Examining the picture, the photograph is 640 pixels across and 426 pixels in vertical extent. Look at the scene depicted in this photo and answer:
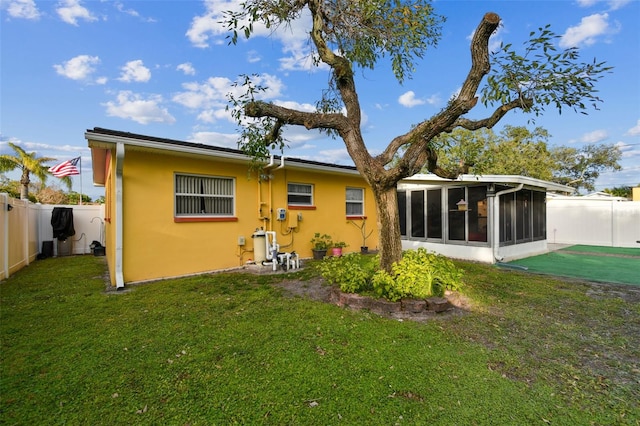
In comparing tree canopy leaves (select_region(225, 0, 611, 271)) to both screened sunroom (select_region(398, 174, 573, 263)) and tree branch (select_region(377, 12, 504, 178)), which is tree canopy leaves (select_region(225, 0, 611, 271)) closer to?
tree branch (select_region(377, 12, 504, 178))

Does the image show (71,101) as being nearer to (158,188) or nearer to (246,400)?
(158,188)

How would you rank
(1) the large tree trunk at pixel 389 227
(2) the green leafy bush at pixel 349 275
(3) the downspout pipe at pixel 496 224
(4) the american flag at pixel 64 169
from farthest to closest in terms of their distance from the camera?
(4) the american flag at pixel 64 169 → (3) the downspout pipe at pixel 496 224 → (1) the large tree trunk at pixel 389 227 → (2) the green leafy bush at pixel 349 275

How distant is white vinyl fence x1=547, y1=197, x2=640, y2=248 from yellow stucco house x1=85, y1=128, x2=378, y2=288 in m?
11.8

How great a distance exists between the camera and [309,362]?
272 cm

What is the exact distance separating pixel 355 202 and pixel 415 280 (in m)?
6.45

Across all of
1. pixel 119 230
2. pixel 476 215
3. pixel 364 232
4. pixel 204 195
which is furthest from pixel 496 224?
pixel 119 230

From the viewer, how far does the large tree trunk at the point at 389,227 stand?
452 centimetres

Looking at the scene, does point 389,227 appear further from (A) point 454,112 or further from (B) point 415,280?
(A) point 454,112

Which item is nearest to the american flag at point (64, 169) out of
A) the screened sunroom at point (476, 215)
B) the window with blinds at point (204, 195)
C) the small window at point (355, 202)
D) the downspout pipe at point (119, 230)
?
the window with blinds at point (204, 195)

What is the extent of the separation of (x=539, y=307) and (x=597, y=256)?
7916mm

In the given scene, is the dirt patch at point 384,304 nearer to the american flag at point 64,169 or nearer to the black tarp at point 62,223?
the black tarp at point 62,223

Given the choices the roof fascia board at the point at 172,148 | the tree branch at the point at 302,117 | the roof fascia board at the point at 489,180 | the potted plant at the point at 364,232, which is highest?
the tree branch at the point at 302,117

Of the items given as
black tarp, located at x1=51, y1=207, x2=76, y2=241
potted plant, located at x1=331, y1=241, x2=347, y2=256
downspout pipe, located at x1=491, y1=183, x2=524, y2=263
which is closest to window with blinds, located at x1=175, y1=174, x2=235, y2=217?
potted plant, located at x1=331, y1=241, x2=347, y2=256

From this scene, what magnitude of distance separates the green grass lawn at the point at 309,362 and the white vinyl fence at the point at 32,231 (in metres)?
2.47
